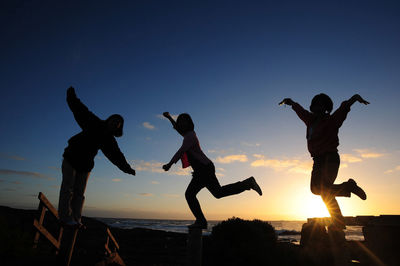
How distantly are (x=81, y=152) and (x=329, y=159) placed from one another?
13.0 feet

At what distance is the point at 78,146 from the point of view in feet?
13.4

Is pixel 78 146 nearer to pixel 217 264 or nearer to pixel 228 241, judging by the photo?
pixel 217 264

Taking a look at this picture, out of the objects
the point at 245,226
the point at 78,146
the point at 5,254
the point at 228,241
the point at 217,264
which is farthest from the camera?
the point at 245,226

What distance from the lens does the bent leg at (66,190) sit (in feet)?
12.1

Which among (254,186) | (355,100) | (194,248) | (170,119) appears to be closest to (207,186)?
(254,186)

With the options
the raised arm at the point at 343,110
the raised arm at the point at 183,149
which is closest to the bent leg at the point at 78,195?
the raised arm at the point at 183,149

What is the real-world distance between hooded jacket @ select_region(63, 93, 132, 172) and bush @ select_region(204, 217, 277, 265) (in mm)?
7603

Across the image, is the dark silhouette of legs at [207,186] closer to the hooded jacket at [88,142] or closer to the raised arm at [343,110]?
the hooded jacket at [88,142]

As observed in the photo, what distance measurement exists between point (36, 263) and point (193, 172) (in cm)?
326

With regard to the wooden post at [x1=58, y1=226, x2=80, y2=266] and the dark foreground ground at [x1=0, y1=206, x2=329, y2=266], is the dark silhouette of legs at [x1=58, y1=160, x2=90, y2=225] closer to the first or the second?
the wooden post at [x1=58, y1=226, x2=80, y2=266]

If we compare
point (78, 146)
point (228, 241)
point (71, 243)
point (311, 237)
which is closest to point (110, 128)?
point (78, 146)

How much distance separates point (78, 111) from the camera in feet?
14.5

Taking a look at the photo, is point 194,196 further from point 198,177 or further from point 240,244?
point 240,244

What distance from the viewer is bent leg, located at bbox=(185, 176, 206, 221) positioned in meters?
4.21
